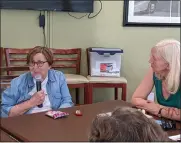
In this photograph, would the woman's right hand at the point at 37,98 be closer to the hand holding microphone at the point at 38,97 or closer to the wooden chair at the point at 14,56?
the hand holding microphone at the point at 38,97

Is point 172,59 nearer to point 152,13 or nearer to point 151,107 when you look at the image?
point 151,107

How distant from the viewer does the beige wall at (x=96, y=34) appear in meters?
4.05

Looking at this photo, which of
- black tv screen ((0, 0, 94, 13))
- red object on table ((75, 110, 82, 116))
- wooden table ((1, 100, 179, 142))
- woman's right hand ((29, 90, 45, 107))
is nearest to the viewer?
wooden table ((1, 100, 179, 142))

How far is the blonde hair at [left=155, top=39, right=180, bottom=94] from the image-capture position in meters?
2.16

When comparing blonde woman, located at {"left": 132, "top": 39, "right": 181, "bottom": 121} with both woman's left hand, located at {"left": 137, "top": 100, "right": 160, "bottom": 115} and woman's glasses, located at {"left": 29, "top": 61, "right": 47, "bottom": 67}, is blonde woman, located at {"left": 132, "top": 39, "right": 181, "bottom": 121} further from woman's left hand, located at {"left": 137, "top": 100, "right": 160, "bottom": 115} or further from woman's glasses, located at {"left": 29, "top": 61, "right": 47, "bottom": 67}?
woman's glasses, located at {"left": 29, "top": 61, "right": 47, "bottom": 67}

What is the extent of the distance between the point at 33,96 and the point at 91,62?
1.90 m

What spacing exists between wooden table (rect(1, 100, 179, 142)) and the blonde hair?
471mm

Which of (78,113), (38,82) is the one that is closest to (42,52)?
(38,82)

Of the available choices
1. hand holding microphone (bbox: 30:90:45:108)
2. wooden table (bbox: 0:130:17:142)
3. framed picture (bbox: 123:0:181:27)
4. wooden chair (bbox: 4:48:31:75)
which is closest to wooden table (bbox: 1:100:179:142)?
wooden table (bbox: 0:130:17:142)

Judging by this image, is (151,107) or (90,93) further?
(90,93)

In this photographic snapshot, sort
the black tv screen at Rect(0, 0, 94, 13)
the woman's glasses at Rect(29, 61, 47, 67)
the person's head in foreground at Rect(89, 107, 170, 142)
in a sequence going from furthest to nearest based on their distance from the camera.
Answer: the black tv screen at Rect(0, 0, 94, 13) → the woman's glasses at Rect(29, 61, 47, 67) → the person's head in foreground at Rect(89, 107, 170, 142)

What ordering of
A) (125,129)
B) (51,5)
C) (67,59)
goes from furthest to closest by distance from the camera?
(67,59)
(51,5)
(125,129)

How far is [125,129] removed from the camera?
81 cm

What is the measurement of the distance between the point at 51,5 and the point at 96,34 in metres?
0.72
